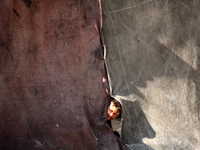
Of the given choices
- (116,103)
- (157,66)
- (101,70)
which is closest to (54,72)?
(101,70)

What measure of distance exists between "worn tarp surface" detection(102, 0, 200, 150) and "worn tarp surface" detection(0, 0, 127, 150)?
0.17 meters

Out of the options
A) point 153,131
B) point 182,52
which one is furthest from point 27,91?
point 182,52

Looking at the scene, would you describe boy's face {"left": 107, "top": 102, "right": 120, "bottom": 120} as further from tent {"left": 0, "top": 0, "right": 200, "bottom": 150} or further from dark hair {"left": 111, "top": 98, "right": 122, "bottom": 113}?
tent {"left": 0, "top": 0, "right": 200, "bottom": 150}

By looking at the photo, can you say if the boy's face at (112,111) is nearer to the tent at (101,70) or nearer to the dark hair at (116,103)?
the dark hair at (116,103)

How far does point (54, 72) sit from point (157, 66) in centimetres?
96

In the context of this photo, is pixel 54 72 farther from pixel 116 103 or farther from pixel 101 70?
pixel 116 103

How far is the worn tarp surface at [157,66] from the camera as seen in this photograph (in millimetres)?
2012

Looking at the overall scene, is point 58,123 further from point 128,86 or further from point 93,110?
point 128,86

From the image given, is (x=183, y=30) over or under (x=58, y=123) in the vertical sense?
over

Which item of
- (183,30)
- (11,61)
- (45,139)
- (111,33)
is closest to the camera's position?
(183,30)

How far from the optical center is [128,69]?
221 cm

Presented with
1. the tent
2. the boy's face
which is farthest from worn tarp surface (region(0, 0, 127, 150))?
the boy's face

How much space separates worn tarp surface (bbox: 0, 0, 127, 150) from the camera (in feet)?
7.26

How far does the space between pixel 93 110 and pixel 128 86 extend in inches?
16.2
